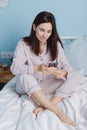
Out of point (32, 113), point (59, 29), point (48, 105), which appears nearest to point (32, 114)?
point (32, 113)

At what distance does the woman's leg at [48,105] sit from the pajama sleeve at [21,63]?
17cm

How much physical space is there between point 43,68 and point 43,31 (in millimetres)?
258

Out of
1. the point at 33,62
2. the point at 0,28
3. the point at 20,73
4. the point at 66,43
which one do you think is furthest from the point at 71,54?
the point at 0,28

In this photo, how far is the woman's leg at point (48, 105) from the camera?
1354 millimetres

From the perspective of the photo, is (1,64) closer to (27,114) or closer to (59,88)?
(59,88)

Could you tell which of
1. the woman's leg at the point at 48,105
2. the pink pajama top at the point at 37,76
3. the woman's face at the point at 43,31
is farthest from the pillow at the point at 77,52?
the woman's leg at the point at 48,105

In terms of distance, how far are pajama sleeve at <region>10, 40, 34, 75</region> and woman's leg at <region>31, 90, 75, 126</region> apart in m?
0.17

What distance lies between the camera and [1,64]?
2.24 meters

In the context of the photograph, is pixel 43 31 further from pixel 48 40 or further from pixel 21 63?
pixel 21 63

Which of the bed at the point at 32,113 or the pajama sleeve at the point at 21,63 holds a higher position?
the pajama sleeve at the point at 21,63

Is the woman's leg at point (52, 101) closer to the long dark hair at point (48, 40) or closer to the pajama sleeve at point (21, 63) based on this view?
the pajama sleeve at point (21, 63)

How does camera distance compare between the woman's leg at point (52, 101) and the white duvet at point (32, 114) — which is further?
the woman's leg at point (52, 101)

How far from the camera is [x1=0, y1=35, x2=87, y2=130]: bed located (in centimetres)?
124

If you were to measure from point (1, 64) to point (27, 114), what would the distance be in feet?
3.18
